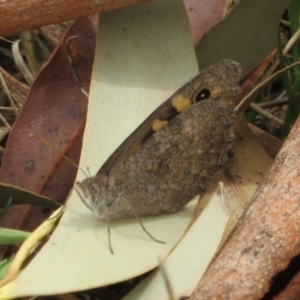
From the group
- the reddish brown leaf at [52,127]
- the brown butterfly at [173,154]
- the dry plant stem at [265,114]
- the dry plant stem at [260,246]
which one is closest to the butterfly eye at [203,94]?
the brown butterfly at [173,154]

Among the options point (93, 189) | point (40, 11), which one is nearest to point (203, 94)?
point (93, 189)

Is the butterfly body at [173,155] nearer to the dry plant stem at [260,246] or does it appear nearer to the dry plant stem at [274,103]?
the dry plant stem at [260,246]

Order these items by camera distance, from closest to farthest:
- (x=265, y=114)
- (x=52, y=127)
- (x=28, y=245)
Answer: (x=28, y=245)
(x=52, y=127)
(x=265, y=114)

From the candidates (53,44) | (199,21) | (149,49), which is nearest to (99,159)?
(149,49)

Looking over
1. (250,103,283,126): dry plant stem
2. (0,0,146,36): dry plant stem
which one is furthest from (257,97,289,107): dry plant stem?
(0,0,146,36): dry plant stem

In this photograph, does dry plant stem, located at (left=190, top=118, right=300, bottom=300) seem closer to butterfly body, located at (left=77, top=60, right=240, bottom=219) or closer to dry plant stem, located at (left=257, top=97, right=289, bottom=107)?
butterfly body, located at (left=77, top=60, right=240, bottom=219)

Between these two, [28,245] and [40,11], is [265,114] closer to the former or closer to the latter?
[40,11]
